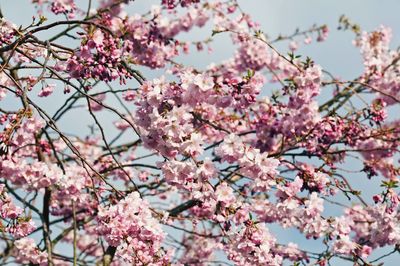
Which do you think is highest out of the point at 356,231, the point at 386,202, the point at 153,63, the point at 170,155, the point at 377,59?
the point at 377,59

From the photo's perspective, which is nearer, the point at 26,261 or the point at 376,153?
the point at 26,261

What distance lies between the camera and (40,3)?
8242 mm

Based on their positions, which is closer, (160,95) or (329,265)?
(160,95)

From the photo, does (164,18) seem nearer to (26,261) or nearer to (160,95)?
(26,261)

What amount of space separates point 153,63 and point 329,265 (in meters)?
4.13

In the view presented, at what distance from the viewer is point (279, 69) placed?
10.7m

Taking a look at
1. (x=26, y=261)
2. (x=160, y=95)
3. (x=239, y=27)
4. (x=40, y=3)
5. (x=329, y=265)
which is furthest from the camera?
(x=239, y=27)

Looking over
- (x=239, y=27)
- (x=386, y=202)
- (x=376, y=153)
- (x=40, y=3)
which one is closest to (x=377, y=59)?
(x=376, y=153)

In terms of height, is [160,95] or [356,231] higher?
[356,231]

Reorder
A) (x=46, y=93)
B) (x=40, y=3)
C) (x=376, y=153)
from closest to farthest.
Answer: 1. (x=46, y=93)
2. (x=40, y=3)
3. (x=376, y=153)

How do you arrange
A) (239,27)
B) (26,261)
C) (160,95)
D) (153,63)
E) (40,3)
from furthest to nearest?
(239,27) < (153,63) < (40,3) < (26,261) < (160,95)

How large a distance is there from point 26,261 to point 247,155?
3.76 meters

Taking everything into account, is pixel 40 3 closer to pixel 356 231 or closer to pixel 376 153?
pixel 376 153

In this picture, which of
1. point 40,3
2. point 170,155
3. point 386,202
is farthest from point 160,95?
point 40,3
